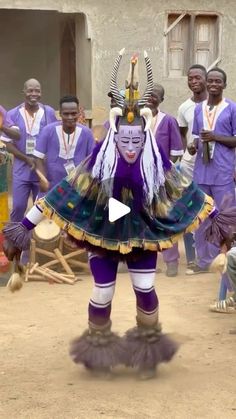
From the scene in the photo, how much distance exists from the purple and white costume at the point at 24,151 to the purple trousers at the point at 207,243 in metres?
1.83

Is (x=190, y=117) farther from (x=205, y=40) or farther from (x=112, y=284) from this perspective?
(x=205, y=40)

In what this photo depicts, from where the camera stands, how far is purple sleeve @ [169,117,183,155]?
757 cm

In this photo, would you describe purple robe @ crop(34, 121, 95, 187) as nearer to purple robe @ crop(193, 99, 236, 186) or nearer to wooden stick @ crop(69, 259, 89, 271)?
wooden stick @ crop(69, 259, 89, 271)

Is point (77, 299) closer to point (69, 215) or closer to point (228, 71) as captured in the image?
point (69, 215)

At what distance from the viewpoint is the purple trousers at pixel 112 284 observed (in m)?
4.66

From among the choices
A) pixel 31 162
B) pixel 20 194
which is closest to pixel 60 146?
pixel 31 162

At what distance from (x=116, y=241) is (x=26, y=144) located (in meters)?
3.52

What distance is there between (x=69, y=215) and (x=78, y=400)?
1.14 m

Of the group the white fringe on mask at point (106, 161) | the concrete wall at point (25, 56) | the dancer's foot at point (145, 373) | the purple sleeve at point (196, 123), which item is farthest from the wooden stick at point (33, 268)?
the concrete wall at point (25, 56)

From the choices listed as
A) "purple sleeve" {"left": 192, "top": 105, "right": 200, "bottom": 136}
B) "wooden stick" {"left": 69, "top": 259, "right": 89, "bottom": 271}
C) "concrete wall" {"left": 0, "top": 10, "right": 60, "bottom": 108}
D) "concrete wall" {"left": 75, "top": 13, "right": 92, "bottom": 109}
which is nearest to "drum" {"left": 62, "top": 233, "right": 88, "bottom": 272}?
"wooden stick" {"left": 69, "top": 259, "right": 89, "bottom": 271}

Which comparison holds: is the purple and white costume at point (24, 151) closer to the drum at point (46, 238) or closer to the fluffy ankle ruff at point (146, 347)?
the drum at point (46, 238)

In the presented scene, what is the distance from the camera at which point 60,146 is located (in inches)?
286

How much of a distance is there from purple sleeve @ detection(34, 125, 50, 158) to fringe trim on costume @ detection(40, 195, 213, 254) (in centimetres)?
271

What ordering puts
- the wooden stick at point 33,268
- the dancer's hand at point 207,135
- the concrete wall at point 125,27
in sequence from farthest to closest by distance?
1. the concrete wall at point 125,27
2. the wooden stick at point 33,268
3. the dancer's hand at point 207,135
